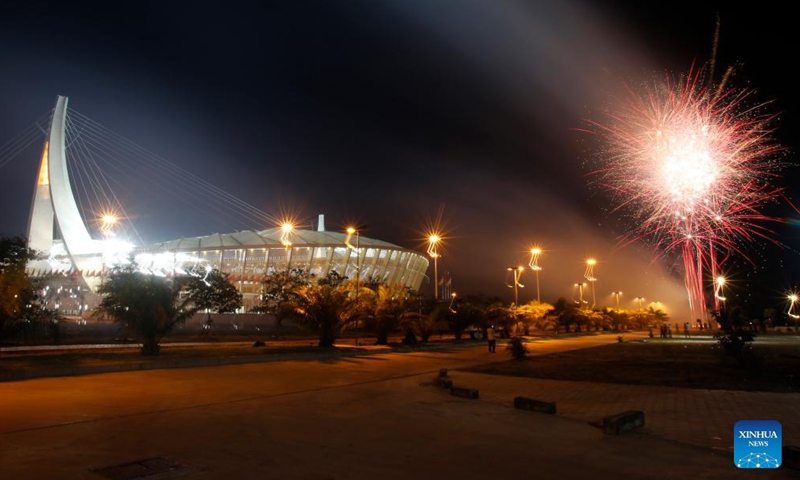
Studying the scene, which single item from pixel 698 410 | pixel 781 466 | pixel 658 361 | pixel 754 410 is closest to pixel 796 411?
pixel 754 410

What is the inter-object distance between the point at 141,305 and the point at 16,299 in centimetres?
351

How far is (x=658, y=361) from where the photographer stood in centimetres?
1734

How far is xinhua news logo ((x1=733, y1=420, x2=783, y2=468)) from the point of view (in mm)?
4738

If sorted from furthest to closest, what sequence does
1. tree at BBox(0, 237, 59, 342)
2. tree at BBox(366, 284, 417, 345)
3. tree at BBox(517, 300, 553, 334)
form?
tree at BBox(517, 300, 553, 334), tree at BBox(366, 284, 417, 345), tree at BBox(0, 237, 59, 342)

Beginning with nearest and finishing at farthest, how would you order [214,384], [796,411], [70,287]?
[796,411]
[214,384]
[70,287]

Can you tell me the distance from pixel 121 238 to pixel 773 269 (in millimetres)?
75618

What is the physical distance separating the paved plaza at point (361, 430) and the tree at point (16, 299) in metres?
4.55

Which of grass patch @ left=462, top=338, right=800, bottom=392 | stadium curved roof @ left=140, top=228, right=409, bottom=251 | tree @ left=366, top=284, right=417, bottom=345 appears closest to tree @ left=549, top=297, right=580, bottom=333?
stadium curved roof @ left=140, top=228, right=409, bottom=251

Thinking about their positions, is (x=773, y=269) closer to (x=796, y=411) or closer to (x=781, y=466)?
(x=796, y=411)

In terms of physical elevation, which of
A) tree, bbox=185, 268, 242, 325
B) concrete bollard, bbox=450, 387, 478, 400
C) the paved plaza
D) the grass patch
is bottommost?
the paved plaza

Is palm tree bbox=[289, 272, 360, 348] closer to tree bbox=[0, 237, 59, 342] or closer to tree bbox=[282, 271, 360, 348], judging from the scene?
tree bbox=[282, 271, 360, 348]

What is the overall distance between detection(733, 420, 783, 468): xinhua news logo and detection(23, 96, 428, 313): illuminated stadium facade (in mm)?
49918

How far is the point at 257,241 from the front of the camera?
213ft

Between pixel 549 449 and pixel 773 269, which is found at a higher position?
pixel 773 269
